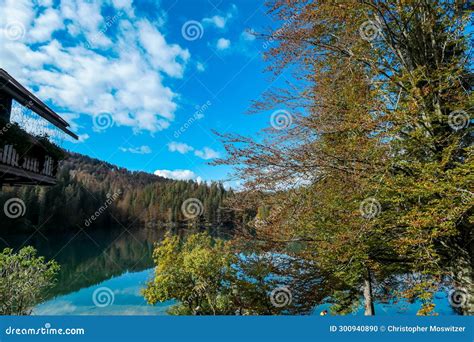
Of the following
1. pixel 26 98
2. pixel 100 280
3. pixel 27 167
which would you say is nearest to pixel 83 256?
pixel 100 280

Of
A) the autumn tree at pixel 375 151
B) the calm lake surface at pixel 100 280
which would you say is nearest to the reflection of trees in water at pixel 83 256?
the calm lake surface at pixel 100 280

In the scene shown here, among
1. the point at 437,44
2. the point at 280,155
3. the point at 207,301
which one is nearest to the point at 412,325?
the point at 280,155

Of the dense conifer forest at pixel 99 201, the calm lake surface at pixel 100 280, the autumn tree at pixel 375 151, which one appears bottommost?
the calm lake surface at pixel 100 280

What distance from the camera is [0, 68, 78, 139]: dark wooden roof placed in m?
5.83

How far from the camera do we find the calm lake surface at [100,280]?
54.9 ft

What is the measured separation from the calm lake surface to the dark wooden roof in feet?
24.4

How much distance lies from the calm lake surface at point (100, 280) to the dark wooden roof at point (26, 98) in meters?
7.43

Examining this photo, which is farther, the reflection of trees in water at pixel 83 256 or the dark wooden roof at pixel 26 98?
the reflection of trees in water at pixel 83 256

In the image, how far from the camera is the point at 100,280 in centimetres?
2925

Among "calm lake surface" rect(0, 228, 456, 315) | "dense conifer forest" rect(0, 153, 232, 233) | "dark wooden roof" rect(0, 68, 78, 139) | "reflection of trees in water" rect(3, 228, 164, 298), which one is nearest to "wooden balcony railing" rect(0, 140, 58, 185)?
"dark wooden roof" rect(0, 68, 78, 139)

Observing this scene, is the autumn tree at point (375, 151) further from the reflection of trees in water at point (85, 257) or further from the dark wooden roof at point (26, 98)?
the reflection of trees in water at point (85, 257)

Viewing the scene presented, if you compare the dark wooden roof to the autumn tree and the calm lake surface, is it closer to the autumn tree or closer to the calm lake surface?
the autumn tree

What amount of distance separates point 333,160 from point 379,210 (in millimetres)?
1179

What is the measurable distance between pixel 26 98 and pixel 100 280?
2703cm
